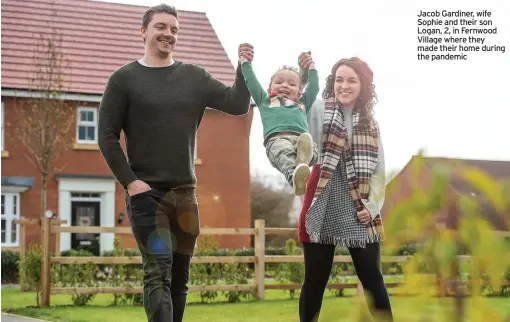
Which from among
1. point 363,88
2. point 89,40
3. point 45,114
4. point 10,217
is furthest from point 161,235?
point 89,40

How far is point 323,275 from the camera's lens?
393cm

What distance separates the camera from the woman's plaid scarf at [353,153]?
398cm

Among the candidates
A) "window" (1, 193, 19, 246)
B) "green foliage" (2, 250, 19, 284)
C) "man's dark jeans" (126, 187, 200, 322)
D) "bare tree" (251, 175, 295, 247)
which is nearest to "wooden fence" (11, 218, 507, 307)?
"man's dark jeans" (126, 187, 200, 322)

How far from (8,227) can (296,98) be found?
51.3ft

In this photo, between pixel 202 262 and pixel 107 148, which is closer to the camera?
pixel 107 148

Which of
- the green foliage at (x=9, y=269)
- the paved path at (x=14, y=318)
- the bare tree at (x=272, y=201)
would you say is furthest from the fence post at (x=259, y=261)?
the bare tree at (x=272, y=201)

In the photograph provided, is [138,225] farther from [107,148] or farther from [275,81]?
[275,81]

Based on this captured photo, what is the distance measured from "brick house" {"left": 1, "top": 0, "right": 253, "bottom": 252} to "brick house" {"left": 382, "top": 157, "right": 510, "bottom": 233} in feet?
57.9

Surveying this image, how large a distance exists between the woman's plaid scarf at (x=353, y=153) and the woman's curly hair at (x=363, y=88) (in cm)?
4

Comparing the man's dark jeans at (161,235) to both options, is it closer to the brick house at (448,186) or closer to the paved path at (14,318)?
the brick house at (448,186)

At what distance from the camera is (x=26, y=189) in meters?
18.5

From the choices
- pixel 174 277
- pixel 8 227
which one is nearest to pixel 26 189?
pixel 8 227

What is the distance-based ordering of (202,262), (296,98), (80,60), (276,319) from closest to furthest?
(296,98)
(276,319)
(202,262)
(80,60)

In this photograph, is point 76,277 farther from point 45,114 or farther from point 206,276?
point 45,114
